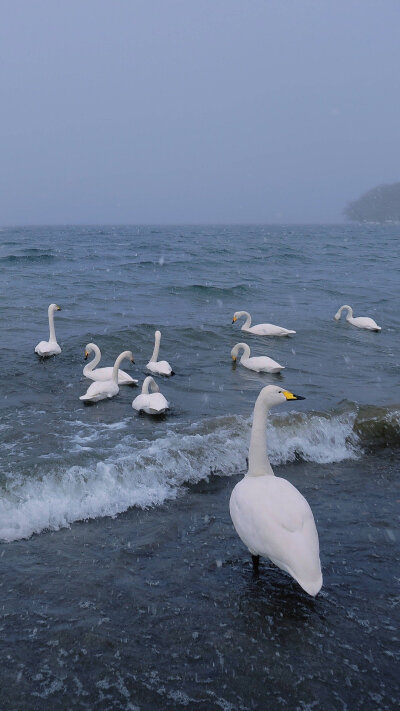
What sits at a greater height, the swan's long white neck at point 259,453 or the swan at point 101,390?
the swan's long white neck at point 259,453

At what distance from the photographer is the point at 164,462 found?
7.35 m

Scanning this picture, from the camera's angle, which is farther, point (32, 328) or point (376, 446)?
point (32, 328)

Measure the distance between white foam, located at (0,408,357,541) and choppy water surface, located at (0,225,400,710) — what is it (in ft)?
0.07

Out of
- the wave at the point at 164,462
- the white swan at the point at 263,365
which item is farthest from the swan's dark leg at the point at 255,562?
the white swan at the point at 263,365

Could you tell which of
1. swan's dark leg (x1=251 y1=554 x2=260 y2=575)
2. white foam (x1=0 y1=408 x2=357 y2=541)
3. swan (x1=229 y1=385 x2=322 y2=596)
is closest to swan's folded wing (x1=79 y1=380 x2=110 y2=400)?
white foam (x1=0 y1=408 x2=357 y2=541)

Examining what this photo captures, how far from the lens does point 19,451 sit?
7.67 m

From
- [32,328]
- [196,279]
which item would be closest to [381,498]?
[32,328]

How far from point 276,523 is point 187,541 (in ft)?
3.92

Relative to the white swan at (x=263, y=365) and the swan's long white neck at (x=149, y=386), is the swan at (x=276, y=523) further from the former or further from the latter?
the white swan at (x=263, y=365)

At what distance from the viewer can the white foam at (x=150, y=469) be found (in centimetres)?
621

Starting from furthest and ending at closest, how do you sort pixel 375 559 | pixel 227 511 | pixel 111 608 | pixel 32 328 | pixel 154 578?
1. pixel 32 328
2. pixel 227 511
3. pixel 375 559
4. pixel 154 578
5. pixel 111 608

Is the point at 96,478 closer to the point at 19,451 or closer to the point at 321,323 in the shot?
the point at 19,451

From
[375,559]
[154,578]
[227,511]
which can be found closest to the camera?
[154,578]

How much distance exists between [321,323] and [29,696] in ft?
52.3
